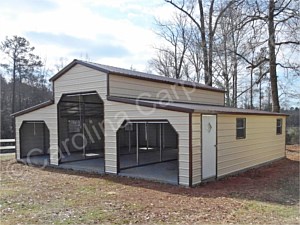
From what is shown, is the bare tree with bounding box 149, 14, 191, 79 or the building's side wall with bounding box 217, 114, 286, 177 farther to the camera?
the bare tree with bounding box 149, 14, 191, 79

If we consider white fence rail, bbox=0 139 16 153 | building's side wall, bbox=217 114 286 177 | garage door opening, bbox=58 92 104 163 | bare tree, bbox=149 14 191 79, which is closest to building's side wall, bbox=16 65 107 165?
garage door opening, bbox=58 92 104 163

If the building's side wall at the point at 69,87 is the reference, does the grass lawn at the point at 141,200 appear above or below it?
below

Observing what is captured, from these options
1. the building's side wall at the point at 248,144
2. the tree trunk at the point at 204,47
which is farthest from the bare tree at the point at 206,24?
the building's side wall at the point at 248,144

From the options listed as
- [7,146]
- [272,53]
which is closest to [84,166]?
[7,146]

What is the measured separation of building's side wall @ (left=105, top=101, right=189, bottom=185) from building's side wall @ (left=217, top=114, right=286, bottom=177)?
177 cm

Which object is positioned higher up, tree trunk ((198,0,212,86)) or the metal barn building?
tree trunk ((198,0,212,86))

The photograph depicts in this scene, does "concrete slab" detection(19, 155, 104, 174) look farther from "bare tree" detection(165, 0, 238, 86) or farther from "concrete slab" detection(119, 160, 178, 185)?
"bare tree" detection(165, 0, 238, 86)

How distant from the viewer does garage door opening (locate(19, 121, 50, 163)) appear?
46.2 ft

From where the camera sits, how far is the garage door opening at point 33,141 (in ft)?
46.2

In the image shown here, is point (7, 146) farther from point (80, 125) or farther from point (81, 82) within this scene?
point (81, 82)

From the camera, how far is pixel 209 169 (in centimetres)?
895

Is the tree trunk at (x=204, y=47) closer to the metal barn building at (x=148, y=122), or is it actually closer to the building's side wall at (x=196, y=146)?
the metal barn building at (x=148, y=122)

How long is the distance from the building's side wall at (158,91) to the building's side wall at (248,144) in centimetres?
360

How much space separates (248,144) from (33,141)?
1035 centimetres
